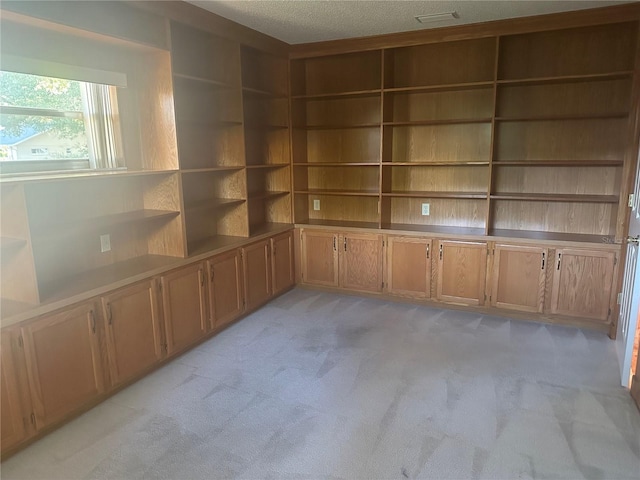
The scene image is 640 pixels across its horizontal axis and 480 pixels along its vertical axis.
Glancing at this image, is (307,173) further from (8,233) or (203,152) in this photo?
(8,233)

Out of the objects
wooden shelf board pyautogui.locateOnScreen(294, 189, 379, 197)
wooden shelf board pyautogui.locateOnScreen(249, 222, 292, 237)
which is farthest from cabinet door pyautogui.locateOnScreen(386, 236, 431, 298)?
wooden shelf board pyautogui.locateOnScreen(249, 222, 292, 237)

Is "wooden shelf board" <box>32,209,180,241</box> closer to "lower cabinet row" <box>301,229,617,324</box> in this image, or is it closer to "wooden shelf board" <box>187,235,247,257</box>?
"wooden shelf board" <box>187,235,247,257</box>

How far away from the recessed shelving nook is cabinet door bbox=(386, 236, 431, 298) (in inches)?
8.4

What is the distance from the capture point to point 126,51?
9.84ft

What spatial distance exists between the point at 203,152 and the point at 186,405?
219 cm

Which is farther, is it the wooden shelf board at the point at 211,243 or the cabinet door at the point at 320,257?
the cabinet door at the point at 320,257

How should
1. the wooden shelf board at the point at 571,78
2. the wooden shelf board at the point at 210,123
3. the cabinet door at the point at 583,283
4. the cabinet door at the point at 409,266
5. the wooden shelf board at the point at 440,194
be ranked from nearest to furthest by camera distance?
the wooden shelf board at the point at 571,78
the cabinet door at the point at 583,283
the wooden shelf board at the point at 210,123
the wooden shelf board at the point at 440,194
the cabinet door at the point at 409,266

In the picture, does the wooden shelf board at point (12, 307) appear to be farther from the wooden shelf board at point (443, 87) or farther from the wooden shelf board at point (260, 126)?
the wooden shelf board at point (443, 87)

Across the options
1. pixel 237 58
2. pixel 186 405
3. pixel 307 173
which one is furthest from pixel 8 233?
pixel 307 173

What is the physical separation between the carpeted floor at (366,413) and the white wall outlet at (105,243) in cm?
92

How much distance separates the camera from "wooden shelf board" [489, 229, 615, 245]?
11.6 feet

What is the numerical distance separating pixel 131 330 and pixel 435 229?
2.79 meters

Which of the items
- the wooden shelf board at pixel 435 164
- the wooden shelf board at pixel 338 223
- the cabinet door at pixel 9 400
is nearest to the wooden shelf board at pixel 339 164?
the wooden shelf board at pixel 435 164

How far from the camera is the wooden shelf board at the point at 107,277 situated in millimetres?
2422
